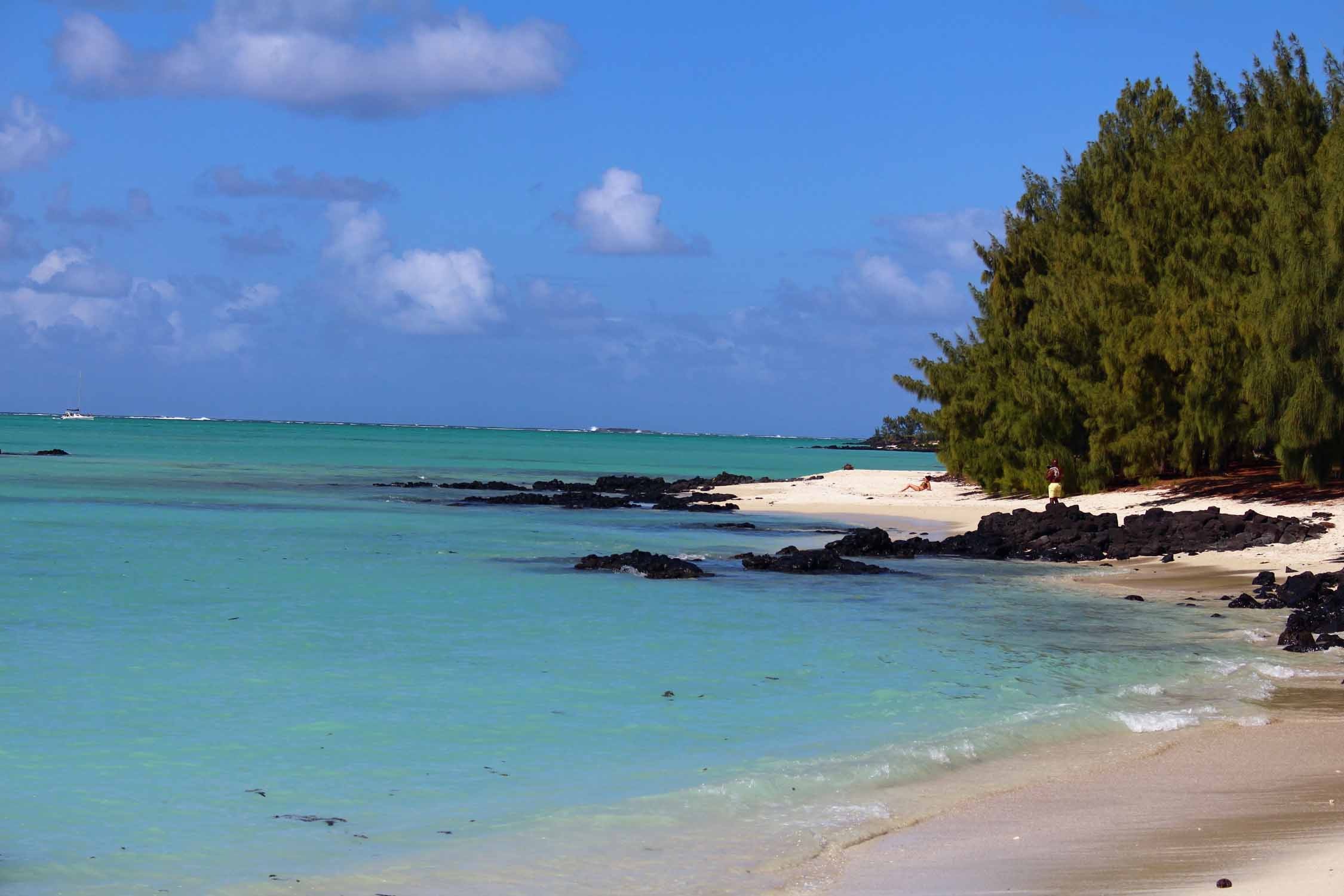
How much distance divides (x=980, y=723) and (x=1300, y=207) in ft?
83.5

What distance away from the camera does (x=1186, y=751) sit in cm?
1144

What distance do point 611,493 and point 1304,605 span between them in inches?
1706

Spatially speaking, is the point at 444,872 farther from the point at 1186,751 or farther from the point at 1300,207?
the point at 1300,207

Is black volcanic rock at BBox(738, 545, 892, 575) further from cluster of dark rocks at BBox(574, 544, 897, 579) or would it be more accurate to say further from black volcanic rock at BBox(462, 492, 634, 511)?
black volcanic rock at BBox(462, 492, 634, 511)

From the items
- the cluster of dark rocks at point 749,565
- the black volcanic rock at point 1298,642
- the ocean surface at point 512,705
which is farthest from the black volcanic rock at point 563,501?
the black volcanic rock at point 1298,642

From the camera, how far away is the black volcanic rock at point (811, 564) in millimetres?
28266

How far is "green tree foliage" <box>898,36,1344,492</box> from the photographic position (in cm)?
3259

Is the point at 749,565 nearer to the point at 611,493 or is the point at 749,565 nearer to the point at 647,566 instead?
the point at 647,566

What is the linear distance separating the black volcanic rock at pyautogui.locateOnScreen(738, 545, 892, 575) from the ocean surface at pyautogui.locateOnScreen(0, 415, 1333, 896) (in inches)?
50.7

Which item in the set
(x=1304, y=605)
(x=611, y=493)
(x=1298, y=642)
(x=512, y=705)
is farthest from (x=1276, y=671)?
(x=611, y=493)

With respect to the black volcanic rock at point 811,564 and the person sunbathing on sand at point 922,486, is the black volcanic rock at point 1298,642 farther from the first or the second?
the person sunbathing on sand at point 922,486

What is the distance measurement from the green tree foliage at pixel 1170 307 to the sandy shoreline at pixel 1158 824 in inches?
802

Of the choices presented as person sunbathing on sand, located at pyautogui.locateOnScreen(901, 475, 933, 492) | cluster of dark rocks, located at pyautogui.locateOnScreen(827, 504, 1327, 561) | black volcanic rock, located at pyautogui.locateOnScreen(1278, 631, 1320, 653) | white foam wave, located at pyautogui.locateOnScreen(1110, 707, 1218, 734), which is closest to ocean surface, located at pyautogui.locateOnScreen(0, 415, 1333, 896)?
white foam wave, located at pyautogui.locateOnScreen(1110, 707, 1218, 734)

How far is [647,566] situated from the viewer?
27.5 meters
